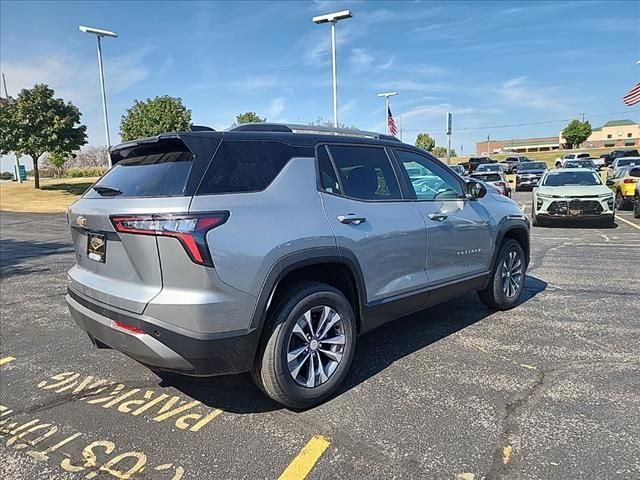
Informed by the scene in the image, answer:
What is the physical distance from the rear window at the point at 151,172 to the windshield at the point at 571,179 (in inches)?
482

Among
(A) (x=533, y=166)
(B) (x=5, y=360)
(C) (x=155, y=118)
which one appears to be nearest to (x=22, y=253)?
(B) (x=5, y=360)

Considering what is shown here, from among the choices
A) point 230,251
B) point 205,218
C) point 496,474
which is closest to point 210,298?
point 230,251

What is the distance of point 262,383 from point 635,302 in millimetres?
4550

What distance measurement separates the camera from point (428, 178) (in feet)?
14.1

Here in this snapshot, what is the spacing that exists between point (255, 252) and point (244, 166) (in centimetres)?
57

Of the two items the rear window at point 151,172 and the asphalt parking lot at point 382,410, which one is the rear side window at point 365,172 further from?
the asphalt parking lot at point 382,410

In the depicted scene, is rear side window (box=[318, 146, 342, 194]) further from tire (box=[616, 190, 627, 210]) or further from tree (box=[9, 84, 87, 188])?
tree (box=[9, 84, 87, 188])

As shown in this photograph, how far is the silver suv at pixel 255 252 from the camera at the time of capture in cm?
265

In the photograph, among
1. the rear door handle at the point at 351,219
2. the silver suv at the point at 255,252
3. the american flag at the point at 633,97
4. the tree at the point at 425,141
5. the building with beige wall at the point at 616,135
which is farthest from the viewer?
the building with beige wall at the point at 616,135

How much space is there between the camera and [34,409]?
3268 millimetres

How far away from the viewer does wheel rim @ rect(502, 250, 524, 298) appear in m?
5.14

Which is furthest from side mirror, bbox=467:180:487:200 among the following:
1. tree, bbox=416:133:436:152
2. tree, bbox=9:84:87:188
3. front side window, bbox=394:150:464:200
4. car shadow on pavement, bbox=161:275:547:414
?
tree, bbox=416:133:436:152

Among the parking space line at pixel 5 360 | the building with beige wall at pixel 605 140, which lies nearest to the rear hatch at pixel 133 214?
the parking space line at pixel 5 360

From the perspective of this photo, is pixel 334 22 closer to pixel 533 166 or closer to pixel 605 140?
pixel 533 166
